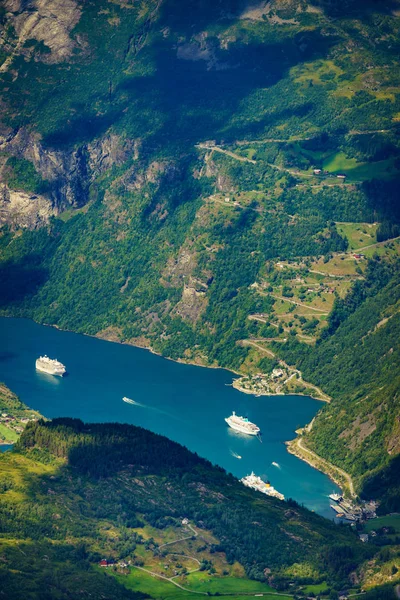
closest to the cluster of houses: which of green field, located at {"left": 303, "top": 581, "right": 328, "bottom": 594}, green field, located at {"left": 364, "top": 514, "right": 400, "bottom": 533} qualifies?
green field, located at {"left": 303, "top": 581, "right": 328, "bottom": 594}

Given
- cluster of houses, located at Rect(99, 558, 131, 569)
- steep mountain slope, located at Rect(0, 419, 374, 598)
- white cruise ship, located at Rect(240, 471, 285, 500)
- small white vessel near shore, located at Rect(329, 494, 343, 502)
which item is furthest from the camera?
small white vessel near shore, located at Rect(329, 494, 343, 502)

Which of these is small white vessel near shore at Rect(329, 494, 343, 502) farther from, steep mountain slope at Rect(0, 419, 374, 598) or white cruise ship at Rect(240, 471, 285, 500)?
steep mountain slope at Rect(0, 419, 374, 598)

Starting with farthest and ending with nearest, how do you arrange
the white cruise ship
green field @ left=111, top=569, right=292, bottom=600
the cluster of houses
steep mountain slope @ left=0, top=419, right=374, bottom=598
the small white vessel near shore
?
1. the small white vessel near shore
2. the white cruise ship
3. steep mountain slope @ left=0, top=419, right=374, bottom=598
4. the cluster of houses
5. green field @ left=111, top=569, right=292, bottom=600

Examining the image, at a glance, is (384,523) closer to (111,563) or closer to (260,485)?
(260,485)

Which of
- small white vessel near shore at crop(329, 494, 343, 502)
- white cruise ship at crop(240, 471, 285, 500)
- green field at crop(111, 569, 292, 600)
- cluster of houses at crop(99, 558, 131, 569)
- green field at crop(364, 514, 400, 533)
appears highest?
cluster of houses at crop(99, 558, 131, 569)

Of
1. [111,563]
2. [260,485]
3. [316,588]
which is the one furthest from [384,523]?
[111,563]

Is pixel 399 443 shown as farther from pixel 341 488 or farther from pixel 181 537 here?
pixel 181 537

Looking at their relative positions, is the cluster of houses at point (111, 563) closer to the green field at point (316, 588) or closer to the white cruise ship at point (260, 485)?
the green field at point (316, 588)

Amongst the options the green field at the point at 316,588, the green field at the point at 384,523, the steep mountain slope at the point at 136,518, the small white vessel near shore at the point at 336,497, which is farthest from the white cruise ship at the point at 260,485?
the green field at the point at 316,588

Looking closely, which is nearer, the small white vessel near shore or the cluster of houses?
the cluster of houses
